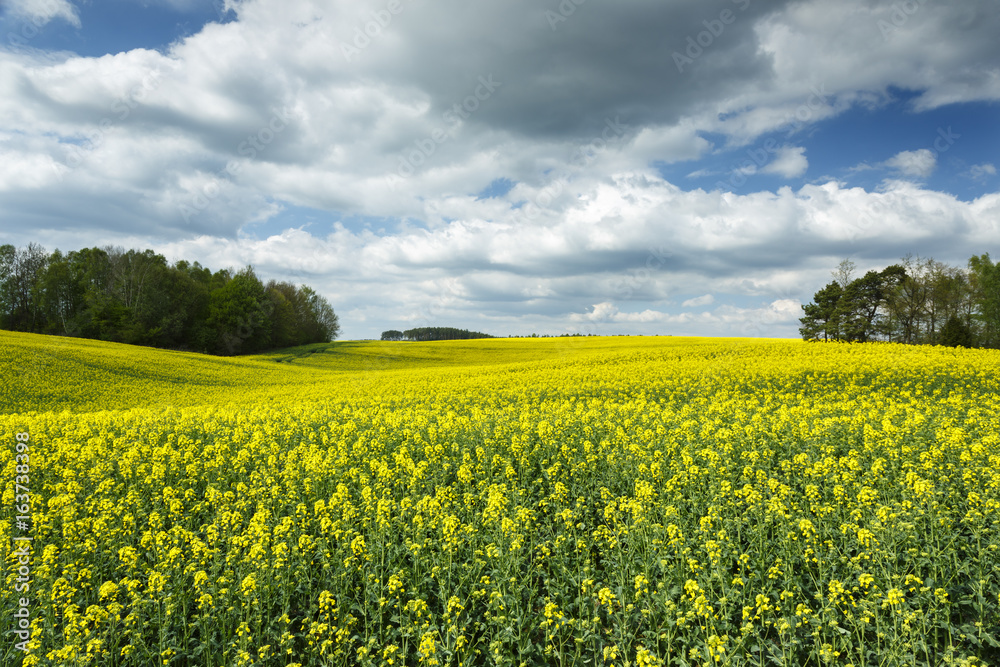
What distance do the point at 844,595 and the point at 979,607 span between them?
112 cm

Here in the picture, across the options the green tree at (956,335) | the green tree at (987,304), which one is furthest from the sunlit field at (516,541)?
the green tree at (987,304)

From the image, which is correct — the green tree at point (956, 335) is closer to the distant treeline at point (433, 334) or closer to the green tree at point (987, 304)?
the green tree at point (987, 304)

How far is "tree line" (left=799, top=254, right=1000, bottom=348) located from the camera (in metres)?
54.2

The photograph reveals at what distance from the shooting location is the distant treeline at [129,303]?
5888cm

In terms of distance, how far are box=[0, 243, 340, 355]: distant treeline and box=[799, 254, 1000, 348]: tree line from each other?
7700 cm

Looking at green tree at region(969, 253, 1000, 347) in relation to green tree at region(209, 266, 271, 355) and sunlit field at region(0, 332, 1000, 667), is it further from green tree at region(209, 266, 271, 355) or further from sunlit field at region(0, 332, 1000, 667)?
green tree at region(209, 266, 271, 355)

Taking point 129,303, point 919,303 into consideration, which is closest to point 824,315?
point 919,303

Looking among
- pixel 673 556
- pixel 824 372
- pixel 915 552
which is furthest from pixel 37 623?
pixel 824 372

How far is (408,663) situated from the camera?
507 centimetres

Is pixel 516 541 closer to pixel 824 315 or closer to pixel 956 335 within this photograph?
pixel 956 335

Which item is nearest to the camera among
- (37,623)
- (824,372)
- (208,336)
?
(37,623)

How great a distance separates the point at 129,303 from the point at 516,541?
7367 cm

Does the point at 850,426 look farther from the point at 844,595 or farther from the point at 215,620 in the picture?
the point at 215,620

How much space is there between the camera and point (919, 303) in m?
54.5
